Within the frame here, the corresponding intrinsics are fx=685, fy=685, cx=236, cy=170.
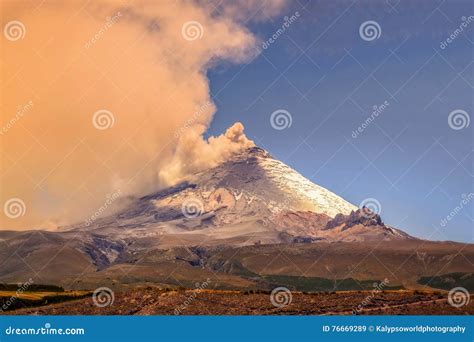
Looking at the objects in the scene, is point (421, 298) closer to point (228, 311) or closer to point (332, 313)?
point (332, 313)

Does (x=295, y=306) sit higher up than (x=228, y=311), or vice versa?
(x=295, y=306)

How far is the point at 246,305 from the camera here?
107312 mm

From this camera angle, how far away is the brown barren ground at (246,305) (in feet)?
338

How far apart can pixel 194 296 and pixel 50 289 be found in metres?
82.7

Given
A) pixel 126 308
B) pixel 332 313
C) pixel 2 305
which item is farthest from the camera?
pixel 2 305

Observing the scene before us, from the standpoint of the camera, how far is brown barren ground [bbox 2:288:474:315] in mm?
102938

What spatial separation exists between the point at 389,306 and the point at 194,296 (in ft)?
101

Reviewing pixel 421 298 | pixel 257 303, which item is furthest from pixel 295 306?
pixel 421 298

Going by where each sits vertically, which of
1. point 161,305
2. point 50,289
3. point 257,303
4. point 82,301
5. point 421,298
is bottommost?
point 50,289
